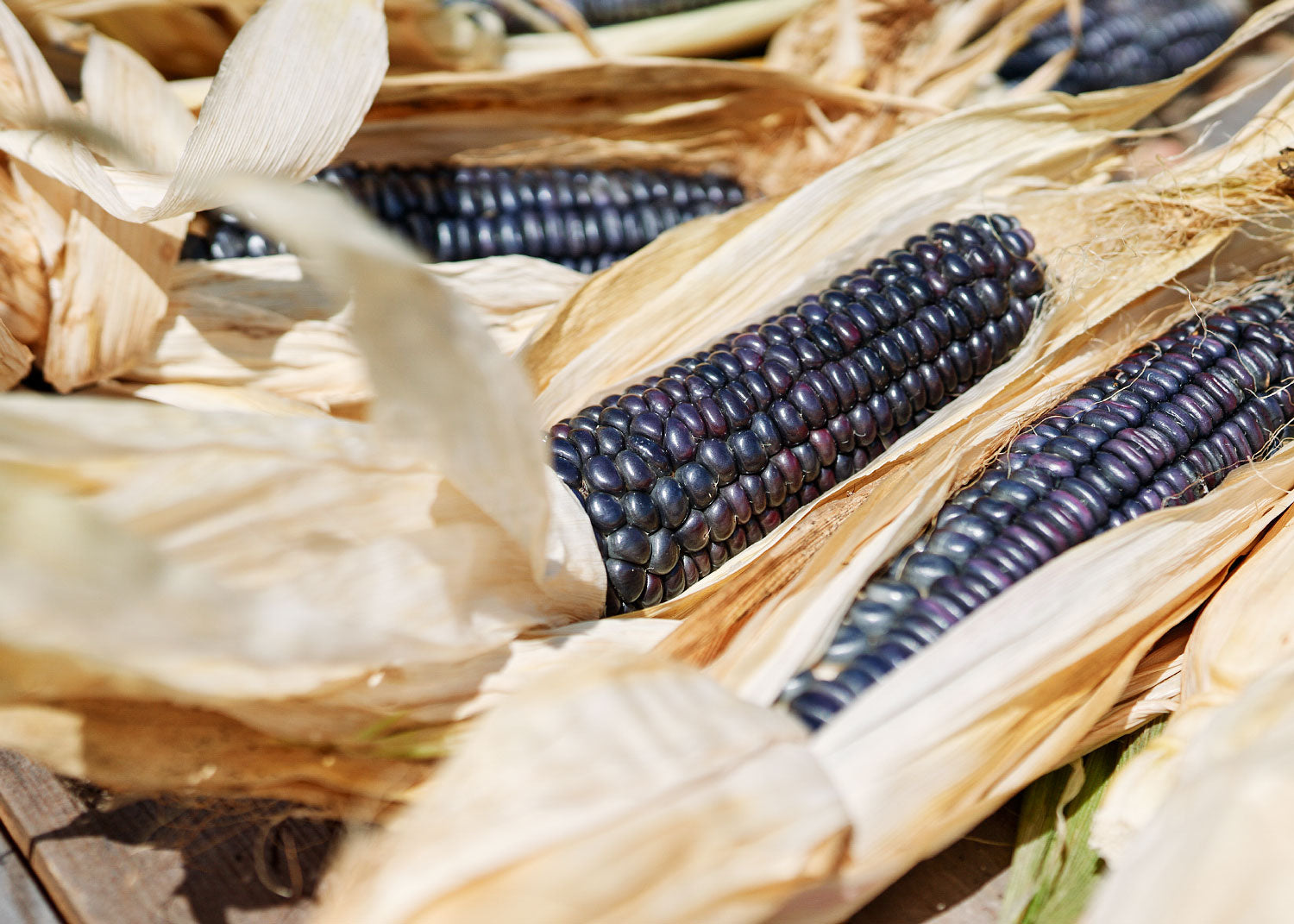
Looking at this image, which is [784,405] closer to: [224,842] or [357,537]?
[357,537]

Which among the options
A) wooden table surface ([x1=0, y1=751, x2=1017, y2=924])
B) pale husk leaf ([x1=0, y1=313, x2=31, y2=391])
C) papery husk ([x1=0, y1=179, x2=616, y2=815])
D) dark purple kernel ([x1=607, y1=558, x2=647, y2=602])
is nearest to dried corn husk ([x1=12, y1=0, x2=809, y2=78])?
pale husk leaf ([x1=0, y1=313, x2=31, y2=391])

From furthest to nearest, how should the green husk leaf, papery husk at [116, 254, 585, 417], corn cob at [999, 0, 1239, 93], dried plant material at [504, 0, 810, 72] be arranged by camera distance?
corn cob at [999, 0, 1239, 93], dried plant material at [504, 0, 810, 72], papery husk at [116, 254, 585, 417], the green husk leaf

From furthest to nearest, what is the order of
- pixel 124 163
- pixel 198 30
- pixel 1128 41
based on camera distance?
pixel 1128 41 < pixel 198 30 < pixel 124 163

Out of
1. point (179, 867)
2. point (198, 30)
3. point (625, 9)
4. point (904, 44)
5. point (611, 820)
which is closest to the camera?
point (611, 820)

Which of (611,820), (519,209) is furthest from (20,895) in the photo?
(519,209)

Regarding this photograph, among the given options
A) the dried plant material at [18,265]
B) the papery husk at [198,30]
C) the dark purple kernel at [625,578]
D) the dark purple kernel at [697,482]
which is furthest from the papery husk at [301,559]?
the papery husk at [198,30]

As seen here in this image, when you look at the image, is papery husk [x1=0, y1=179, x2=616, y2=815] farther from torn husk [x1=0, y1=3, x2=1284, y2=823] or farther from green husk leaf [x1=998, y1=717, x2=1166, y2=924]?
green husk leaf [x1=998, y1=717, x2=1166, y2=924]

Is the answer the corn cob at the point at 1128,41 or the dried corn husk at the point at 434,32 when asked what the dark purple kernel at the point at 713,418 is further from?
the corn cob at the point at 1128,41

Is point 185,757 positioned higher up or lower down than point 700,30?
lower down
